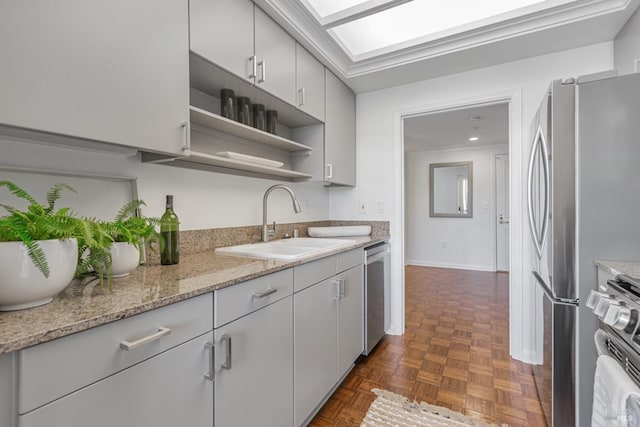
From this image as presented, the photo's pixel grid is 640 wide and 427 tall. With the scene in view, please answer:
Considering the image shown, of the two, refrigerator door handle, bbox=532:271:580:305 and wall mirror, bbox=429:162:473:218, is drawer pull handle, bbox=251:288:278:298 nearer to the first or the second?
refrigerator door handle, bbox=532:271:580:305

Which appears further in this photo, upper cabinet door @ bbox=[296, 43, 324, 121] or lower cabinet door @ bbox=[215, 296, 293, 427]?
upper cabinet door @ bbox=[296, 43, 324, 121]

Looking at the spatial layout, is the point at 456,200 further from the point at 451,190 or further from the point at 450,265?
the point at 450,265

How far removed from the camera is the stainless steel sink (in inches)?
60.0

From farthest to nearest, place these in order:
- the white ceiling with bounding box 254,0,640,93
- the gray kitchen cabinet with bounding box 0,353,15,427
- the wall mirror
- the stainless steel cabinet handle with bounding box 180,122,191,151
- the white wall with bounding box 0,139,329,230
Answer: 1. the wall mirror
2. the white ceiling with bounding box 254,0,640,93
3. the stainless steel cabinet handle with bounding box 180,122,191,151
4. the white wall with bounding box 0,139,329,230
5. the gray kitchen cabinet with bounding box 0,353,15,427

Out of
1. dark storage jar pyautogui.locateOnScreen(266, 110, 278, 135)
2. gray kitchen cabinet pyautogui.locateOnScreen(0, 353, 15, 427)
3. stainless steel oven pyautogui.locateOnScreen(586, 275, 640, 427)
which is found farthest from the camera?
dark storage jar pyautogui.locateOnScreen(266, 110, 278, 135)

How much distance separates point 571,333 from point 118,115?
205 centimetres

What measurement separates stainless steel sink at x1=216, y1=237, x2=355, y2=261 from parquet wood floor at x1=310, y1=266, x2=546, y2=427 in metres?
0.89

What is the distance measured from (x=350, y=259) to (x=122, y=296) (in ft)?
4.49

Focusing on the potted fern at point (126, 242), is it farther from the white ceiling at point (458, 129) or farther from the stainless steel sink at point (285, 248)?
the white ceiling at point (458, 129)

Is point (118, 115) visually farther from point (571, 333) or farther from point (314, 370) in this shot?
point (571, 333)

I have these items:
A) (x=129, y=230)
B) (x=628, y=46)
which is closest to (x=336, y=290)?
(x=129, y=230)

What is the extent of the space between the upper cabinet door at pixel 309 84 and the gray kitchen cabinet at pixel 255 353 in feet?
4.16

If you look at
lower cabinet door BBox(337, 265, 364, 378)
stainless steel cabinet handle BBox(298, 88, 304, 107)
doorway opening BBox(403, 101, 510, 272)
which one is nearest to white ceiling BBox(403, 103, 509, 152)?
doorway opening BBox(403, 101, 510, 272)

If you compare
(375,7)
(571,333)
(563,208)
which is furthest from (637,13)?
(571,333)
